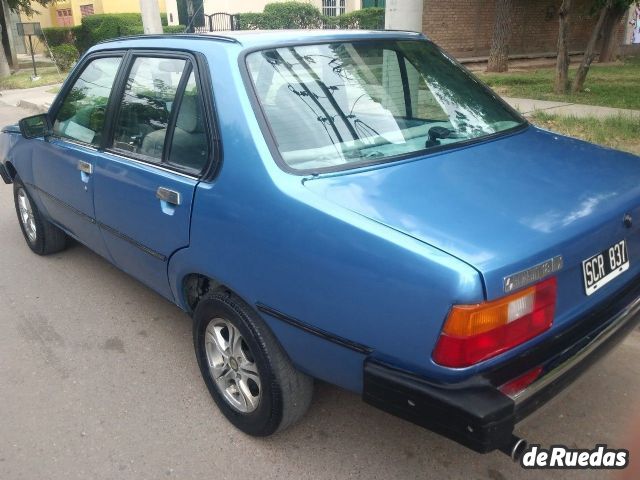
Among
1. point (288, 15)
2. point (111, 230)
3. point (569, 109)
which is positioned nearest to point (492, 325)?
point (111, 230)

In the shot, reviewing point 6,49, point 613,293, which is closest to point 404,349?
point 613,293

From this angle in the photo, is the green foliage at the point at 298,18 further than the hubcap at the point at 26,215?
Yes

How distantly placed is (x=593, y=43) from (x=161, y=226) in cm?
912

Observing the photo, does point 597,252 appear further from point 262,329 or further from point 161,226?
point 161,226

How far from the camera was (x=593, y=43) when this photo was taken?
9.60m

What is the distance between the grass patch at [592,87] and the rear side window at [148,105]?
8.21 metres

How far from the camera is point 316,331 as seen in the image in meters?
2.19

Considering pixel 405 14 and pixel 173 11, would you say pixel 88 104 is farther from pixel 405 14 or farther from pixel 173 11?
pixel 173 11

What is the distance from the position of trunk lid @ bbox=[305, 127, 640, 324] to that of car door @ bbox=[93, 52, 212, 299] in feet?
2.67

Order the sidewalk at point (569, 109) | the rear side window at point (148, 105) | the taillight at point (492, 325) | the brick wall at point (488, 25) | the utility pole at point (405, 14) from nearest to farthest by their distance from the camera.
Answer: the taillight at point (492, 325), the rear side window at point (148, 105), the utility pole at point (405, 14), the sidewalk at point (569, 109), the brick wall at point (488, 25)

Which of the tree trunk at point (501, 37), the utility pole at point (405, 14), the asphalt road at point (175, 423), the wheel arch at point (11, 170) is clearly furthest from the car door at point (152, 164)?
the tree trunk at point (501, 37)

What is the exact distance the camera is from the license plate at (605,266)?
2.19 meters

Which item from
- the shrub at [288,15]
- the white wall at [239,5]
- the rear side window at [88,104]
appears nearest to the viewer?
the rear side window at [88,104]

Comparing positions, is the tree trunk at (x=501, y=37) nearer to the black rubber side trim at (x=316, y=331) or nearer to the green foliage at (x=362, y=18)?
the green foliage at (x=362, y=18)
